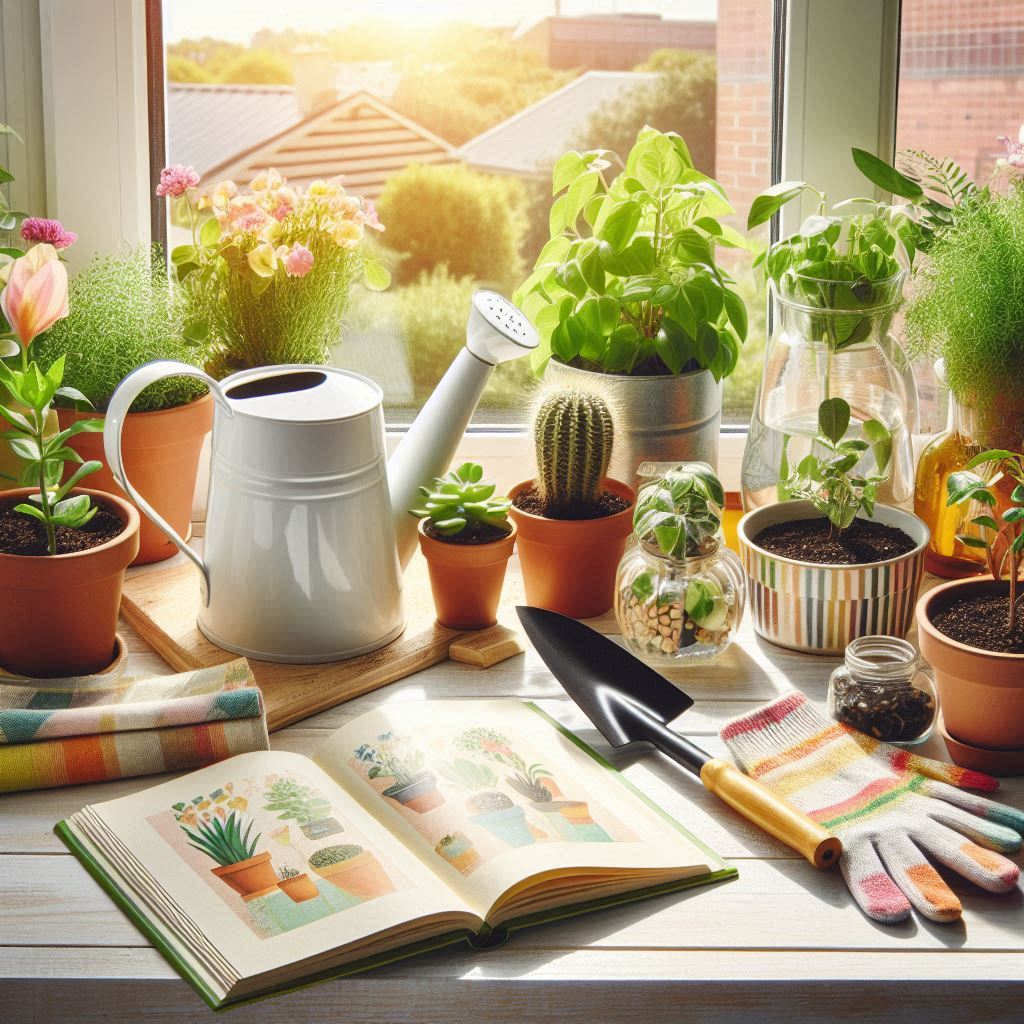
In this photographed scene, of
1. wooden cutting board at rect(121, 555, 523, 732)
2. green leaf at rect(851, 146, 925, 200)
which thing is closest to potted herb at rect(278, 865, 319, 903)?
wooden cutting board at rect(121, 555, 523, 732)

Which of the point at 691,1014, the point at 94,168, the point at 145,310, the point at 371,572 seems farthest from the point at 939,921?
the point at 94,168

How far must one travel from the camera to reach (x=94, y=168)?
58.0 inches

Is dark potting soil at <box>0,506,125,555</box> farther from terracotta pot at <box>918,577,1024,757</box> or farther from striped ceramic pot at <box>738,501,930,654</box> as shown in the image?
terracotta pot at <box>918,577,1024,757</box>

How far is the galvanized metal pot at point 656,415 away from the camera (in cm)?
132

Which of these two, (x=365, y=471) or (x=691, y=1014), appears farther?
(x=365, y=471)

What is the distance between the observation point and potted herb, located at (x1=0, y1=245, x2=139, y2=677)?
3.57 ft

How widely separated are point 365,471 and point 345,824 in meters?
0.34

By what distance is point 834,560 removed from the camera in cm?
120

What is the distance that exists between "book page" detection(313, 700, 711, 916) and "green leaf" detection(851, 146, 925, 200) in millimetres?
689

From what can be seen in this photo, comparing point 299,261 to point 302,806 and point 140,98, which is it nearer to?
point 140,98

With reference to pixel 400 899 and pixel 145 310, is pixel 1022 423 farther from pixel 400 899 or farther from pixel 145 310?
pixel 145 310

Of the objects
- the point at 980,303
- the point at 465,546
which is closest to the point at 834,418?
the point at 980,303

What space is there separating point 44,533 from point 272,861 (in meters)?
0.42

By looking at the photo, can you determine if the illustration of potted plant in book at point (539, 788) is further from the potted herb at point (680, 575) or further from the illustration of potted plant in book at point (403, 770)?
the potted herb at point (680, 575)
